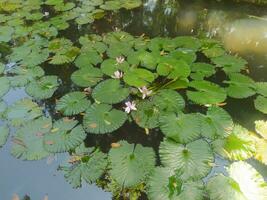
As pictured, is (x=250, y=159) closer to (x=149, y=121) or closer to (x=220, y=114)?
(x=220, y=114)

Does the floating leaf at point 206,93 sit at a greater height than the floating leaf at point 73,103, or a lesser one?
greater

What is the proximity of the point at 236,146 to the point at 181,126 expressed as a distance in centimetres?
48

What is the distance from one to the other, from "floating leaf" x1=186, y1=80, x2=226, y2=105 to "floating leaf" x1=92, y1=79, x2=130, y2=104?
0.66m

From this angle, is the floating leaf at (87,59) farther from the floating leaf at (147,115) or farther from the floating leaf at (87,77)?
the floating leaf at (147,115)

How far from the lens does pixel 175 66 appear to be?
11.3 ft

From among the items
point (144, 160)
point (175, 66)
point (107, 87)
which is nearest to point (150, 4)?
point (175, 66)

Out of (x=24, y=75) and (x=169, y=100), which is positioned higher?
(x=169, y=100)

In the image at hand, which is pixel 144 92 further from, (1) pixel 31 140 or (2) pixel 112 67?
(1) pixel 31 140

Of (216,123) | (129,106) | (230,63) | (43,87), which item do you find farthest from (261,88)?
(43,87)

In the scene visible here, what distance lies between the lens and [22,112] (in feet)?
10.2

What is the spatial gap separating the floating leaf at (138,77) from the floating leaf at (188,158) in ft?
2.82

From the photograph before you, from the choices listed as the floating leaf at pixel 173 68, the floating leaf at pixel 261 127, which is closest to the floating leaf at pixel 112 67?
the floating leaf at pixel 173 68

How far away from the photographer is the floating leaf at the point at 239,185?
224 cm

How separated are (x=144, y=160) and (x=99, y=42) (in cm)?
209
